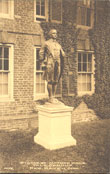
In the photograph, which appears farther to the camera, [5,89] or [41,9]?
[41,9]

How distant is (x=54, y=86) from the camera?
19.5 feet

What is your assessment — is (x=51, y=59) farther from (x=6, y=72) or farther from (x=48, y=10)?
(x=48, y=10)

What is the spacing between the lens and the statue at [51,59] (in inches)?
223

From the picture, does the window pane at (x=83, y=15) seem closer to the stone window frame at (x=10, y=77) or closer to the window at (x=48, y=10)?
the window at (x=48, y=10)

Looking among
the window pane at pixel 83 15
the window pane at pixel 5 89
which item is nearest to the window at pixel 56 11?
the window pane at pixel 83 15

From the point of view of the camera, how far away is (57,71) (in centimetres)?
582

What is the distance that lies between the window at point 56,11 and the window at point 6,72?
217cm

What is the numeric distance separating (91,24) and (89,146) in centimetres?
567

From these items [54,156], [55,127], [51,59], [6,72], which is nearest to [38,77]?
[6,72]

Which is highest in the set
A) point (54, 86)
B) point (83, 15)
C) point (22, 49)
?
point (83, 15)

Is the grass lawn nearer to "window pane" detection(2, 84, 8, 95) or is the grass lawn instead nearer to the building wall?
Answer: the building wall

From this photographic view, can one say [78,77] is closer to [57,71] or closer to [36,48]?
[36,48]

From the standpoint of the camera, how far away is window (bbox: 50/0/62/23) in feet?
26.8

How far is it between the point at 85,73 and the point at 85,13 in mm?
2605
